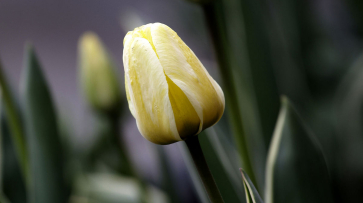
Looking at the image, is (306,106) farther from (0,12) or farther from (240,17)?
(0,12)

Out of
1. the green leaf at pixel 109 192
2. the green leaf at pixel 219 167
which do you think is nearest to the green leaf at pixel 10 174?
the green leaf at pixel 109 192

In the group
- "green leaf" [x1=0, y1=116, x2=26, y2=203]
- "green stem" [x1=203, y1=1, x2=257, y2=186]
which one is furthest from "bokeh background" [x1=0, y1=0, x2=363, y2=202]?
"green leaf" [x1=0, y1=116, x2=26, y2=203]

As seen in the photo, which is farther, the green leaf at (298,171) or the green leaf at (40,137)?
the green leaf at (40,137)

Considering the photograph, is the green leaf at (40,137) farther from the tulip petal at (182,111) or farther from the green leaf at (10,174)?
the tulip petal at (182,111)

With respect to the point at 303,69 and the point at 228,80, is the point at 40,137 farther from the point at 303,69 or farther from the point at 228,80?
the point at 303,69

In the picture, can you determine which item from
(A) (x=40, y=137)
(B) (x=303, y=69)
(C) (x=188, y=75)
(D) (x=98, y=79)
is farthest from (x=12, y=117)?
(B) (x=303, y=69)

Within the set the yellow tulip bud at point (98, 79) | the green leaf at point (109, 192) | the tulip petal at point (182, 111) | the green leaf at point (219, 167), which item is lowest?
the green leaf at point (109, 192)
